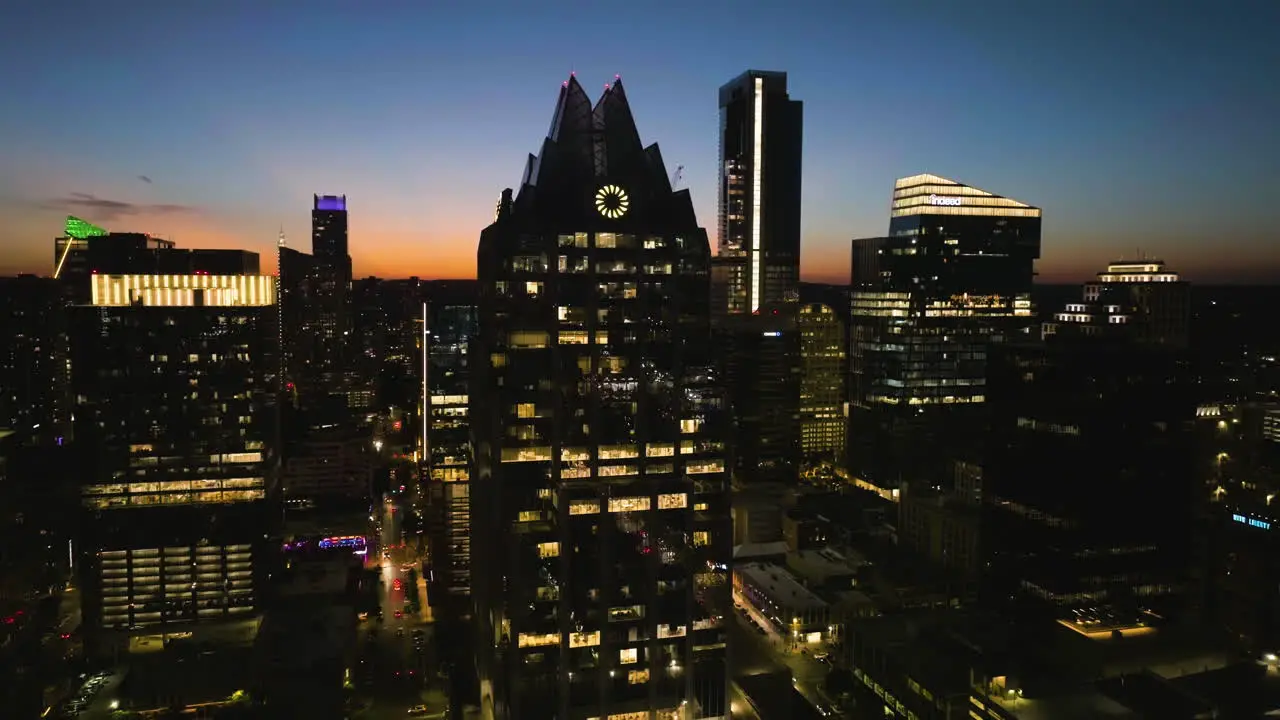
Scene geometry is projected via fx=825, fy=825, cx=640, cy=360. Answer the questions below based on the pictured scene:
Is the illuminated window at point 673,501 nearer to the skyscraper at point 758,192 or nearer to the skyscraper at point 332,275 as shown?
the skyscraper at point 758,192

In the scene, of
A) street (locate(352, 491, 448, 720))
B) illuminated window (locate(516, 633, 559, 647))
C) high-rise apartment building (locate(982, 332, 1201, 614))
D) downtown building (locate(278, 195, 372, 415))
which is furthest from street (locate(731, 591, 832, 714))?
downtown building (locate(278, 195, 372, 415))

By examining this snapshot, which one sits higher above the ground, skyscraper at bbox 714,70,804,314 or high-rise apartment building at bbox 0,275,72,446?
skyscraper at bbox 714,70,804,314

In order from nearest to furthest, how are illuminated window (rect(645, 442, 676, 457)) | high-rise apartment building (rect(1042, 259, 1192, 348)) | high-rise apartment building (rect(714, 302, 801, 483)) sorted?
illuminated window (rect(645, 442, 676, 457)), high-rise apartment building (rect(1042, 259, 1192, 348)), high-rise apartment building (rect(714, 302, 801, 483))

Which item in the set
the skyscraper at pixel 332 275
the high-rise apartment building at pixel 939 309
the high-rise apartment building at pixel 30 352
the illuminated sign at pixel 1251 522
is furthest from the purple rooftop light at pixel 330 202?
the illuminated sign at pixel 1251 522

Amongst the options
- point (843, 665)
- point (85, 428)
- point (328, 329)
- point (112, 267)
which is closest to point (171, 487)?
point (85, 428)

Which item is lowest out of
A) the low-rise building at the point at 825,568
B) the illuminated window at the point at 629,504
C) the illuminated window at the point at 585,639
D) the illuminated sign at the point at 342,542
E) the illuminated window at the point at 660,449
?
the illuminated sign at the point at 342,542

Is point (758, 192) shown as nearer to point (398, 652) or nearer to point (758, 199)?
point (758, 199)

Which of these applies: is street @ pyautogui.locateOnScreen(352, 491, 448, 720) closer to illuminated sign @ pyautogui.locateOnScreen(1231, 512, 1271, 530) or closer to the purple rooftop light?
illuminated sign @ pyautogui.locateOnScreen(1231, 512, 1271, 530)

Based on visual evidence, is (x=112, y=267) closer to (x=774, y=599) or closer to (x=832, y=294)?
(x=774, y=599)
